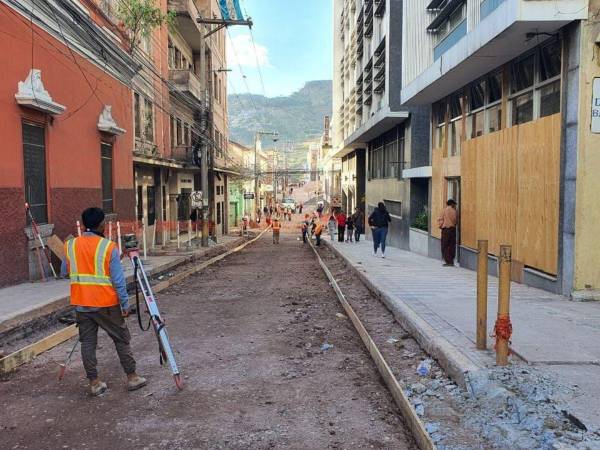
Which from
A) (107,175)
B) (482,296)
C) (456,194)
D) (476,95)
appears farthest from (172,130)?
(482,296)

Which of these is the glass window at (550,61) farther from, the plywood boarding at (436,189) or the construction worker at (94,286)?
the construction worker at (94,286)

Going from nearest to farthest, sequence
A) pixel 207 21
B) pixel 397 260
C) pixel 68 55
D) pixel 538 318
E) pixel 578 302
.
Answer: pixel 538 318
pixel 578 302
pixel 68 55
pixel 397 260
pixel 207 21

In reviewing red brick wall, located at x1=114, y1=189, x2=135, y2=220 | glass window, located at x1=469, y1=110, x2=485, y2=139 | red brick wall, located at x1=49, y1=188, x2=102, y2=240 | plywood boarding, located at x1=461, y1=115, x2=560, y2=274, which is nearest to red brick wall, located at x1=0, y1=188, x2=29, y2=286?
red brick wall, located at x1=49, y1=188, x2=102, y2=240

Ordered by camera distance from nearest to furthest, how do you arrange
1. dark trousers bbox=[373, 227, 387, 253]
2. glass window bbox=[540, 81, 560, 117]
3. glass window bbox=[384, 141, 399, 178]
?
glass window bbox=[540, 81, 560, 117] < dark trousers bbox=[373, 227, 387, 253] < glass window bbox=[384, 141, 399, 178]

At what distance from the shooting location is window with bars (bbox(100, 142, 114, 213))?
15664 millimetres

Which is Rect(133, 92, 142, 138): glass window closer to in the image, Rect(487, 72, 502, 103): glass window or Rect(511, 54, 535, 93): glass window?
Rect(487, 72, 502, 103): glass window

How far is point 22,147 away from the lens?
10453 millimetres

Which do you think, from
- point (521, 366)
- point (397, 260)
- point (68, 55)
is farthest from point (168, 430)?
point (397, 260)

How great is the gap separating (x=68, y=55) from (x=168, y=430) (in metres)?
11.0

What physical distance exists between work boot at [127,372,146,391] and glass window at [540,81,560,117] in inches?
299

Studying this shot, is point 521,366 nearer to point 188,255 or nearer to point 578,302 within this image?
point 578,302

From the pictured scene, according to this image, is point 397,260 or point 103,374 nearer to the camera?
point 103,374

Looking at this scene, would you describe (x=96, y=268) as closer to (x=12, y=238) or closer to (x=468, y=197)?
(x=12, y=238)

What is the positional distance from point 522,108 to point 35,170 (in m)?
9.73
